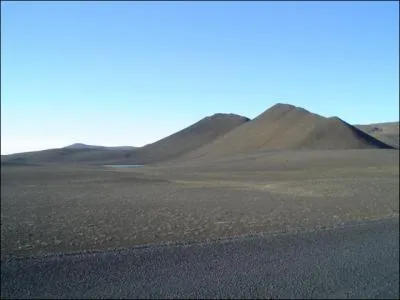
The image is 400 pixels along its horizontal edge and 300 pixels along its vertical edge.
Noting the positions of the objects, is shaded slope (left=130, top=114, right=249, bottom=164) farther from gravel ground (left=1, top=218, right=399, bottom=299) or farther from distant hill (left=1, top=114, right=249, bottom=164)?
gravel ground (left=1, top=218, right=399, bottom=299)

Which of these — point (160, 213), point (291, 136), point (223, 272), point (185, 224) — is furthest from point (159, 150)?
point (223, 272)

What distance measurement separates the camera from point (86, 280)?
9.39 meters

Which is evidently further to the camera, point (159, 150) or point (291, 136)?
point (159, 150)

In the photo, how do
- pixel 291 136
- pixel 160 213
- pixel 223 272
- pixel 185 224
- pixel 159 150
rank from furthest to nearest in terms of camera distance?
1. pixel 159 150
2. pixel 291 136
3. pixel 160 213
4. pixel 185 224
5. pixel 223 272

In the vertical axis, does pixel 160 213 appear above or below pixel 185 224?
above

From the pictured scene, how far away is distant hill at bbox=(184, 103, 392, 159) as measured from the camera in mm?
109812

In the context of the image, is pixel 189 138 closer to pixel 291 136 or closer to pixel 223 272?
pixel 291 136

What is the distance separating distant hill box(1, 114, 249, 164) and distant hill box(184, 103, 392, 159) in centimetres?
1124

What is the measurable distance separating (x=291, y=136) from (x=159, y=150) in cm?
4095

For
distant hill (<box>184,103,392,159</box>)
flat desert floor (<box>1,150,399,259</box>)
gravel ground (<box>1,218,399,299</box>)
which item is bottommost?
gravel ground (<box>1,218,399,299</box>)

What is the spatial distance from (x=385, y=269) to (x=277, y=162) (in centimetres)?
5295

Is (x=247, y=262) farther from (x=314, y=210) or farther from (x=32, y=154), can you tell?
(x=32, y=154)

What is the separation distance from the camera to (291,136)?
119 metres

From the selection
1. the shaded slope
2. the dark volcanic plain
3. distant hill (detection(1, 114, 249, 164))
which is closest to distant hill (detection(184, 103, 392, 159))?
the shaded slope
